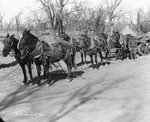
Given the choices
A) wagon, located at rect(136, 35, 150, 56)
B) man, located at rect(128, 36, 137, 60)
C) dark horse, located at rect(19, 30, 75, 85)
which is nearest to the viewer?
dark horse, located at rect(19, 30, 75, 85)

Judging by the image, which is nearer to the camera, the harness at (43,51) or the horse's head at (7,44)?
the horse's head at (7,44)

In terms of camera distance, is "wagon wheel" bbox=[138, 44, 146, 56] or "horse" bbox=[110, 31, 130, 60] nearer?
"horse" bbox=[110, 31, 130, 60]

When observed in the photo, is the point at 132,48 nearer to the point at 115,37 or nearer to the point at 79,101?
the point at 115,37

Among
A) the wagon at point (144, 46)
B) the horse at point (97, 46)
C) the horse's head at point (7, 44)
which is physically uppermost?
the horse's head at point (7, 44)

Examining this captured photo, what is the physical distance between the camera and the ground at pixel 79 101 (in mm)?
→ 6125

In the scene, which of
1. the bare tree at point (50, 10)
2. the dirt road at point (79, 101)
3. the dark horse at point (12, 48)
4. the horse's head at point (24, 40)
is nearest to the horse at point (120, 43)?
the dirt road at point (79, 101)

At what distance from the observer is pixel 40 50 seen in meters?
10.2

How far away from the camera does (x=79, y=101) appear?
7.63 meters

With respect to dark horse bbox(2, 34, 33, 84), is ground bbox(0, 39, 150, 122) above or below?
below

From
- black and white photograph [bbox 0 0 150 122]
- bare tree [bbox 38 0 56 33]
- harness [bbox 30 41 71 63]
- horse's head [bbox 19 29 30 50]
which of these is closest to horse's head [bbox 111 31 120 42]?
black and white photograph [bbox 0 0 150 122]

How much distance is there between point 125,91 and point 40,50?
406 centimetres

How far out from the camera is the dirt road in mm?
6125

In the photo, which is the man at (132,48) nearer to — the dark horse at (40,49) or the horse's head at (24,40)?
the dark horse at (40,49)

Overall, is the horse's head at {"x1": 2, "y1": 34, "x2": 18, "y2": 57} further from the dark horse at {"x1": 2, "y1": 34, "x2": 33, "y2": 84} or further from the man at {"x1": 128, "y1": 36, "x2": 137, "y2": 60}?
the man at {"x1": 128, "y1": 36, "x2": 137, "y2": 60}
